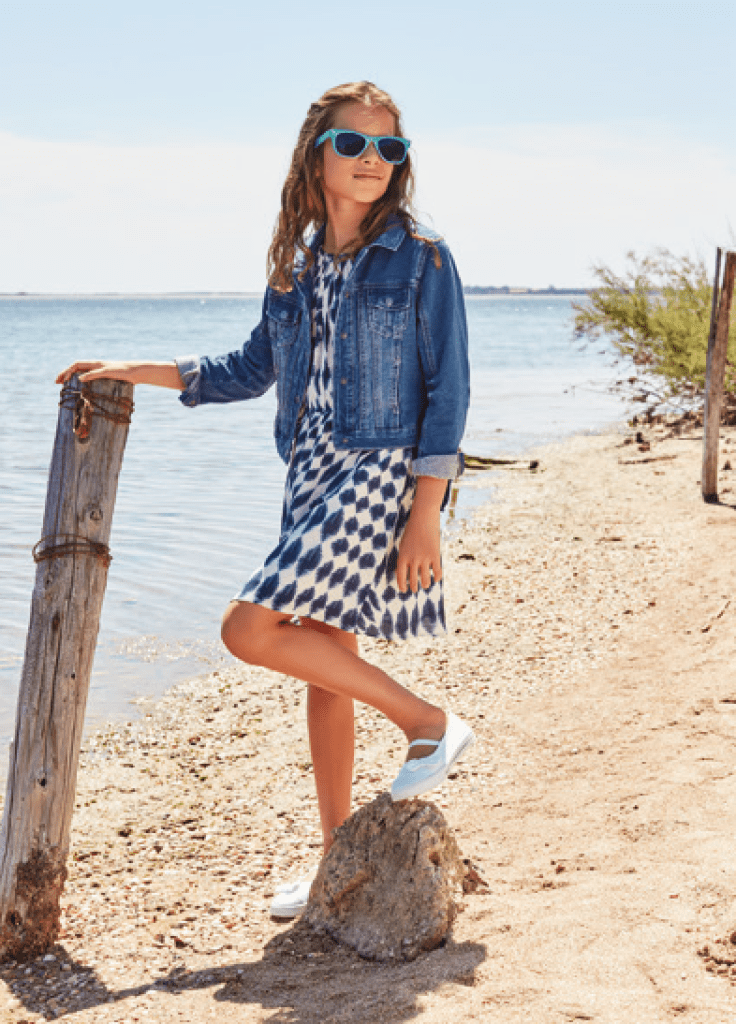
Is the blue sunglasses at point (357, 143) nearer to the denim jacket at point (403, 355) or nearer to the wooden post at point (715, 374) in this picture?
the denim jacket at point (403, 355)

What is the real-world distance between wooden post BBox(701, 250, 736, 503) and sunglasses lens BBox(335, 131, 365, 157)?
23.6 ft

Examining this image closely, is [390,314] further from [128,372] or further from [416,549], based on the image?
[128,372]

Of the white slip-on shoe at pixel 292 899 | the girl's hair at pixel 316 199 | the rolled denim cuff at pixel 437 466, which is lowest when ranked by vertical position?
the white slip-on shoe at pixel 292 899

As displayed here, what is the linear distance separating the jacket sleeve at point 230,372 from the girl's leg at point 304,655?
788 mm

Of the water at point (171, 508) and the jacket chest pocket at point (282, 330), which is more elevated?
the jacket chest pocket at point (282, 330)

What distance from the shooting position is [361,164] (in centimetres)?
291

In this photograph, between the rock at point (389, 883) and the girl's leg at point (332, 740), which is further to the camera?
the girl's leg at point (332, 740)

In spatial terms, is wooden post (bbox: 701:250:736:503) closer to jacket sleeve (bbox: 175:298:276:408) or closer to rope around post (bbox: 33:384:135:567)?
jacket sleeve (bbox: 175:298:276:408)

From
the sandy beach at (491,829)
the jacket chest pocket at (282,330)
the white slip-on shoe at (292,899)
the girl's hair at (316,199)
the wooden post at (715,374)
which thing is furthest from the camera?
the wooden post at (715,374)

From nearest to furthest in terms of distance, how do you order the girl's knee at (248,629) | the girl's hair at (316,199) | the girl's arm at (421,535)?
1. the girl's knee at (248,629)
2. the girl's arm at (421,535)
3. the girl's hair at (316,199)

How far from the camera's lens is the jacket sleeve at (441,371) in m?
2.81

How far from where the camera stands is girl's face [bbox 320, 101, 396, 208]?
9.57ft

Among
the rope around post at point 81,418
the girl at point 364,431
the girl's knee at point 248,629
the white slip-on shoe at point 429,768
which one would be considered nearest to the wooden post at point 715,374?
the girl at point 364,431

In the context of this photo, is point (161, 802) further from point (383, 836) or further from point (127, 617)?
point (127, 617)
